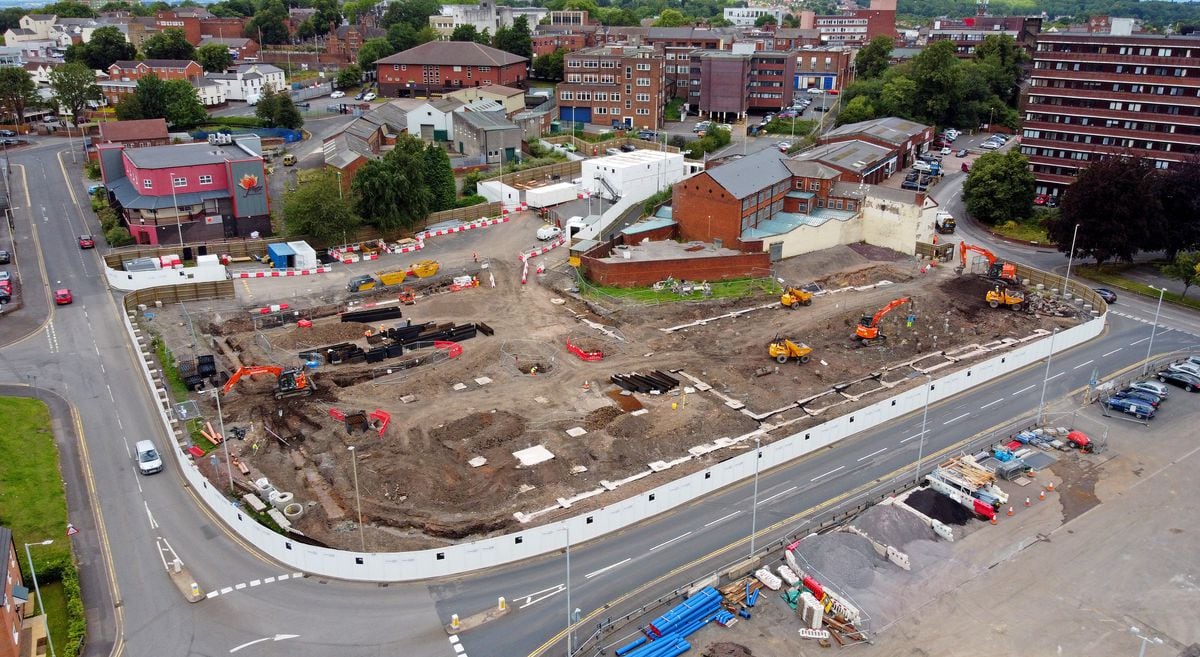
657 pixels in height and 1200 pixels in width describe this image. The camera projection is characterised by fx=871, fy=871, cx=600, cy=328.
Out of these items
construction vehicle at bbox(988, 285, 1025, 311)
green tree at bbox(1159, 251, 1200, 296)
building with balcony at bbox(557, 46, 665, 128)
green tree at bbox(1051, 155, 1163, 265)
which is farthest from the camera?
building with balcony at bbox(557, 46, 665, 128)

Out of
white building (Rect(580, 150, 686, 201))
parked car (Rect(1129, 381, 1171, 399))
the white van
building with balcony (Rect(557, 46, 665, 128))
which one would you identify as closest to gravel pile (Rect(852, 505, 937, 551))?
parked car (Rect(1129, 381, 1171, 399))

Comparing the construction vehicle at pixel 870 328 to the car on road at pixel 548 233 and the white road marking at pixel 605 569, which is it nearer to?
the white road marking at pixel 605 569

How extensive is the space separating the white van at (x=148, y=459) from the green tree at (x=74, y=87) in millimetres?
78245

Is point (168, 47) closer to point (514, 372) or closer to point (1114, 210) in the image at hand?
point (514, 372)

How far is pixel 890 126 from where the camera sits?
315 ft

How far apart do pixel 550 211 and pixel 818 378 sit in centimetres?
3452

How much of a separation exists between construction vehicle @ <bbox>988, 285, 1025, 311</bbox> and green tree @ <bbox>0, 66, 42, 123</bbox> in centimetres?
10532

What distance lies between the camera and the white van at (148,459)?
39031 mm

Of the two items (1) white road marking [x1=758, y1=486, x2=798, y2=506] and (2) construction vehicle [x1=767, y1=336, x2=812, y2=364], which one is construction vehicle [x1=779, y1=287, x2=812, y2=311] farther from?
(1) white road marking [x1=758, y1=486, x2=798, y2=506]

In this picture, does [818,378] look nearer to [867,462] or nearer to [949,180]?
[867,462]

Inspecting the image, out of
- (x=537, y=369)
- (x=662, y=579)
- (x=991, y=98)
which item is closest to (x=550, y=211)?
(x=537, y=369)

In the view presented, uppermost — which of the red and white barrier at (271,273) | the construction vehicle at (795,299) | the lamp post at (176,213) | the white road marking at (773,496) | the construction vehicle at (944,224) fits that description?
the lamp post at (176,213)

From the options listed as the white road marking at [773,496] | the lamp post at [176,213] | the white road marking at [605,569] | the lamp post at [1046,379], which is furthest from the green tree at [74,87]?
the lamp post at [1046,379]

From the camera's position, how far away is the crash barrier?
105ft
